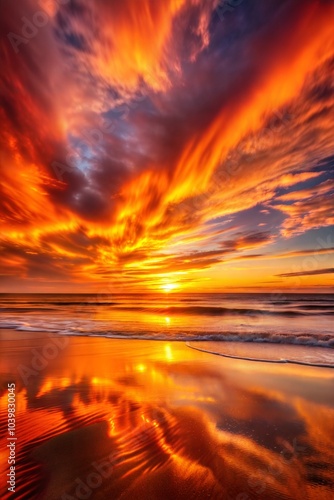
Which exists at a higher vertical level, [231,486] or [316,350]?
[316,350]

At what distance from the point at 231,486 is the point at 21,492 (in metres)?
2.29

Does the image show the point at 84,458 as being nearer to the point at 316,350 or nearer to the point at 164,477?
the point at 164,477

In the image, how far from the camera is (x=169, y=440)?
3904 millimetres

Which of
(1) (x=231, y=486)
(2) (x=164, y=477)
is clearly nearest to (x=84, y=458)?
(2) (x=164, y=477)

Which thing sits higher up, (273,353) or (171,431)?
(273,353)

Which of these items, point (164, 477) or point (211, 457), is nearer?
point (164, 477)

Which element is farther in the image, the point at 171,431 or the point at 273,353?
the point at 273,353

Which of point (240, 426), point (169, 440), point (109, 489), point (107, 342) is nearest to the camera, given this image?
point (109, 489)

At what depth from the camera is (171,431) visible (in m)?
4.18

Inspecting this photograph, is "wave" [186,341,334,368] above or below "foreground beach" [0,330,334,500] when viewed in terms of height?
above

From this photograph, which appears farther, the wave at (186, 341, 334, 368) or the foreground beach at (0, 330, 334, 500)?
the wave at (186, 341, 334, 368)

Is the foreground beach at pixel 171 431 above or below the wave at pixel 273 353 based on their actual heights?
below

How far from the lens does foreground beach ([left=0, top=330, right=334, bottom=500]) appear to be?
2.97m

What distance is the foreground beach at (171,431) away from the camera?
297 centimetres
